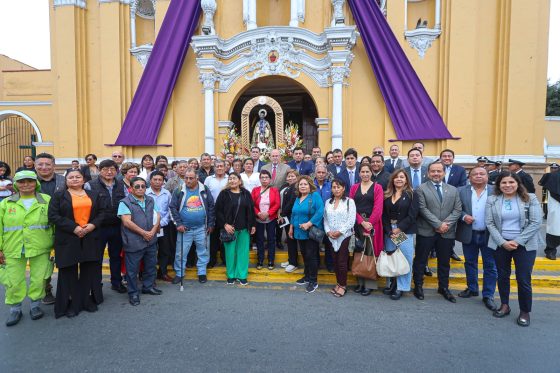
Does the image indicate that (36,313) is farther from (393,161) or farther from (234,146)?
(234,146)

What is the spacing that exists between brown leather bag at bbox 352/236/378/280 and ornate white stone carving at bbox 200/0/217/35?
8.58 meters

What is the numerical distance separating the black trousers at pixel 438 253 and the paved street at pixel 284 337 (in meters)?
0.31

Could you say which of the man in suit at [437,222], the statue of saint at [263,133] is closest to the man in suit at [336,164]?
the man in suit at [437,222]

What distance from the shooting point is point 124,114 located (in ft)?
36.6

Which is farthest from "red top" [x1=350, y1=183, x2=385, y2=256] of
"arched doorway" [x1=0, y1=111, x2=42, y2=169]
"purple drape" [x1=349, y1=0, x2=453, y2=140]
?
"arched doorway" [x1=0, y1=111, x2=42, y2=169]

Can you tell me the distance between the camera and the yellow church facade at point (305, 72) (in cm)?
913

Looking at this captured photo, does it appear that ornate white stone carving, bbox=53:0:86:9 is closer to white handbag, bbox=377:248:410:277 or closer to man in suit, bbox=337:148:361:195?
man in suit, bbox=337:148:361:195

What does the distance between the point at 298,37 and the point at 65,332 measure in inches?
371

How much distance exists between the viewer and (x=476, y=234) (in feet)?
15.3

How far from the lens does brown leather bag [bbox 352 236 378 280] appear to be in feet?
15.6

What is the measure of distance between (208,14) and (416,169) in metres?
8.33

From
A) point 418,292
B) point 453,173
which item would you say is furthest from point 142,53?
point 418,292

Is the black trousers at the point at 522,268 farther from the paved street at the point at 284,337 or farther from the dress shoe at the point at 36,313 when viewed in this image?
the dress shoe at the point at 36,313

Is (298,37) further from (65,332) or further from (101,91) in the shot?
(65,332)
